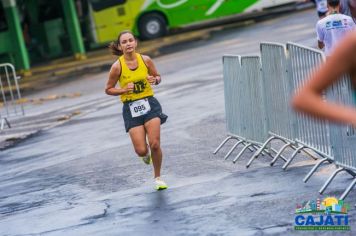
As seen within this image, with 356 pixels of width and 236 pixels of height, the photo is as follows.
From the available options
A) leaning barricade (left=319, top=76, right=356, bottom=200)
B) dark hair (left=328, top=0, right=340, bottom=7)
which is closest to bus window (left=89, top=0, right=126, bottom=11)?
dark hair (left=328, top=0, right=340, bottom=7)

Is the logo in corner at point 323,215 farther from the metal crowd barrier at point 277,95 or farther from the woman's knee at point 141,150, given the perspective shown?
the woman's knee at point 141,150

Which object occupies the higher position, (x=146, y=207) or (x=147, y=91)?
(x=147, y=91)

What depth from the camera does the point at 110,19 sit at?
34.5m

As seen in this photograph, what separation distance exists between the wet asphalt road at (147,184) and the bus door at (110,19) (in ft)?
50.1

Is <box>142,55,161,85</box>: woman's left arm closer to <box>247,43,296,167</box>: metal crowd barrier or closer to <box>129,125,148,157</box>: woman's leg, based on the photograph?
<box>129,125,148,157</box>: woman's leg

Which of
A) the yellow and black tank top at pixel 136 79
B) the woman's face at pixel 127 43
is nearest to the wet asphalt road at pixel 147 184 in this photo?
the yellow and black tank top at pixel 136 79

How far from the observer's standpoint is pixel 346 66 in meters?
3.74

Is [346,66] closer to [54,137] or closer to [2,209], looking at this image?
[2,209]

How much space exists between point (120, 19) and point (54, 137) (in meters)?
18.2

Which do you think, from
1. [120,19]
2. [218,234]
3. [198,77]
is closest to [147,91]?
[218,234]

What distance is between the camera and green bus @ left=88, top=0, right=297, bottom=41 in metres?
34.1

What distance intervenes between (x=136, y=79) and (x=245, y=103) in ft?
6.25

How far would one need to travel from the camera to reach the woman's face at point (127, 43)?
10133 mm

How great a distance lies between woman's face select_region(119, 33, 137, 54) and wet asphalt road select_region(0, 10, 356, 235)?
1481 millimetres
